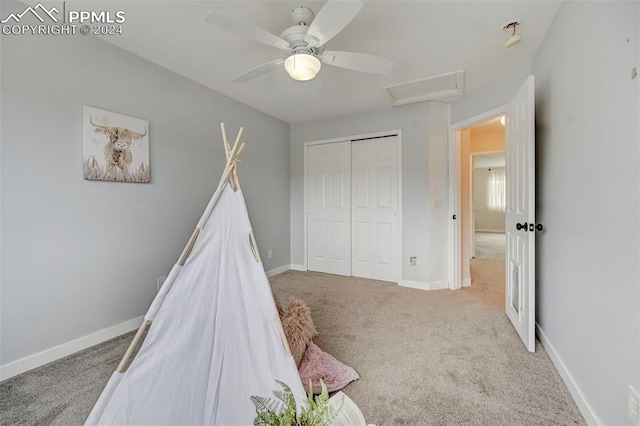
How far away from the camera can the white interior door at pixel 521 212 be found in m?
1.99

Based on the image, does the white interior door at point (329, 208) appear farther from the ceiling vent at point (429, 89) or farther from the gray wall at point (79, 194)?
the gray wall at point (79, 194)

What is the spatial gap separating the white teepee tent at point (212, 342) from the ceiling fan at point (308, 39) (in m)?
0.65

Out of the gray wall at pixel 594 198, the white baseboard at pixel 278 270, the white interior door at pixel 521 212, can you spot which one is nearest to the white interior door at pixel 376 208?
the white baseboard at pixel 278 270

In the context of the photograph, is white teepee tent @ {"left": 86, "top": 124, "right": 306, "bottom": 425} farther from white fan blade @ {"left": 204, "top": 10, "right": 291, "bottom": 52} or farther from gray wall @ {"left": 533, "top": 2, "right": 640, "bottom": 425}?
gray wall @ {"left": 533, "top": 2, "right": 640, "bottom": 425}

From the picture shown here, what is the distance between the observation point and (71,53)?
2.00 metres

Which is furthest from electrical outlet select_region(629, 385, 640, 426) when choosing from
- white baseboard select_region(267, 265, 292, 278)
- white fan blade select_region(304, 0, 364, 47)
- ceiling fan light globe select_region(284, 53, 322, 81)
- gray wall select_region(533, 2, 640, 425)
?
white baseboard select_region(267, 265, 292, 278)

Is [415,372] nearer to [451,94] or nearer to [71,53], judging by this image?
[451,94]

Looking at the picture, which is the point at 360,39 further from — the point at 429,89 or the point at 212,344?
the point at 212,344

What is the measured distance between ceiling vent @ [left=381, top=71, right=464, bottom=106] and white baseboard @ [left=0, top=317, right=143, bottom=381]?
3.38m

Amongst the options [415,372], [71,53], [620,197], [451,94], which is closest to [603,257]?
[620,197]

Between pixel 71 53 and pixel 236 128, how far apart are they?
166 centimetres

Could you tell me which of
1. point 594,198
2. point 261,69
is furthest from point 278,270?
point 594,198

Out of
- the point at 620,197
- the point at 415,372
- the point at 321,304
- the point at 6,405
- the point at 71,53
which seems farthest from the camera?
the point at 321,304

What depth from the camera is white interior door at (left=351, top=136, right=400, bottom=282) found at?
12.4ft
